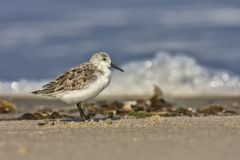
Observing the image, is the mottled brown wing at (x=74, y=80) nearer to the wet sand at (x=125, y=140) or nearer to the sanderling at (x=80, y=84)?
the sanderling at (x=80, y=84)

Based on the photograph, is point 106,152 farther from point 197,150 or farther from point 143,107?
point 143,107

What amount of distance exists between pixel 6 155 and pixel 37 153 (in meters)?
0.20

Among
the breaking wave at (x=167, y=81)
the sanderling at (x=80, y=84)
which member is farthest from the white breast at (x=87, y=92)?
the breaking wave at (x=167, y=81)

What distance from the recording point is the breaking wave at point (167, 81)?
13125 mm

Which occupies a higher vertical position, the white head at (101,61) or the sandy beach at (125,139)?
the white head at (101,61)

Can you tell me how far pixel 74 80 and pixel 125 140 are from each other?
245 centimetres

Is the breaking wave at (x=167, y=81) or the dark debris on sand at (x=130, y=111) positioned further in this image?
the breaking wave at (x=167, y=81)

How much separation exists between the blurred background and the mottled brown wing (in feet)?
14.4

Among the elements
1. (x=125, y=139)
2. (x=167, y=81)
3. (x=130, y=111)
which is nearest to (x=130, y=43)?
(x=167, y=81)

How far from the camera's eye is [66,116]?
9.30m

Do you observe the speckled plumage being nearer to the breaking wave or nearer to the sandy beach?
the sandy beach

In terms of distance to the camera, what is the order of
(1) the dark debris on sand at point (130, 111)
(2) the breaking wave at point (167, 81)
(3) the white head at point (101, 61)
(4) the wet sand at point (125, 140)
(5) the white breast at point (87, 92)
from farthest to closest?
(2) the breaking wave at point (167, 81) → (1) the dark debris on sand at point (130, 111) → (3) the white head at point (101, 61) → (5) the white breast at point (87, 92) → (4) the wet sand at point (125, 140)

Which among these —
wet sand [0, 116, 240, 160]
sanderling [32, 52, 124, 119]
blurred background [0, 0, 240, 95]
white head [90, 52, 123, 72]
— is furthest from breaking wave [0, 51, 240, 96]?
wet sand [0, 116, 240, 160]

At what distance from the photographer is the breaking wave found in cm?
1312
